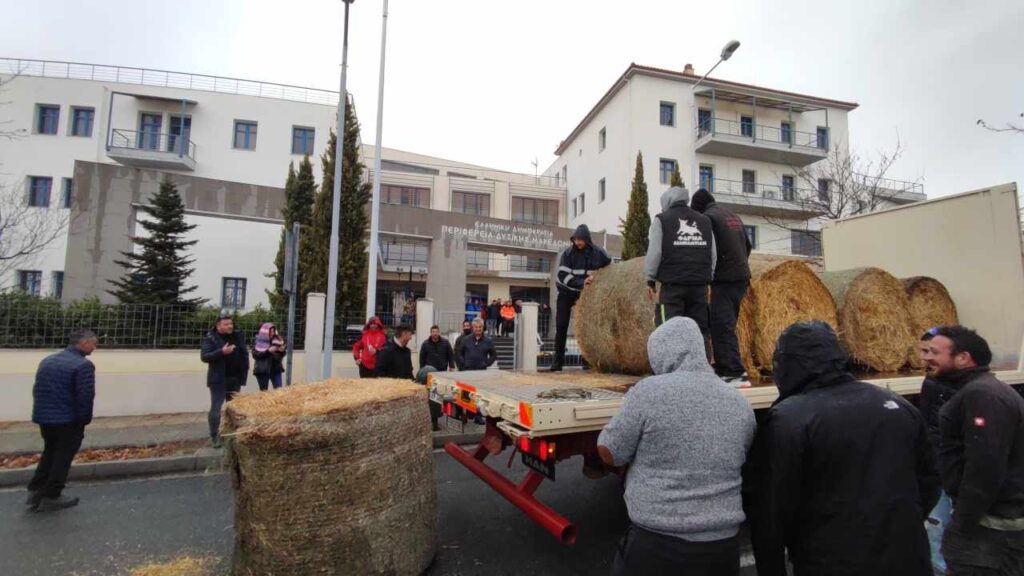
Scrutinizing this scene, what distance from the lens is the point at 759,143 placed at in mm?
26125

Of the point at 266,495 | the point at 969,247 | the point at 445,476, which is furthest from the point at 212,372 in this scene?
the point at 969,247

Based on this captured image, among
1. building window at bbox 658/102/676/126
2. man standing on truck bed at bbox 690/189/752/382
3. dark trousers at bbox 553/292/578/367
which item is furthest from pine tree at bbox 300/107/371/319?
building window at bbox 658/102/676/126

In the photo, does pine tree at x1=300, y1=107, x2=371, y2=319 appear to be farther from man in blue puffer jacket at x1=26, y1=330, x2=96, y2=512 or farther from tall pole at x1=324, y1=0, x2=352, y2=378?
man in blue puffer jacket at x1=26, y1=330, x2=96, y2=512

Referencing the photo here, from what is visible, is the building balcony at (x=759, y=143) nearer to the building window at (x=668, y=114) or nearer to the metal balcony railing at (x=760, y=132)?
the metal balcony railing at (x=760, y=132)

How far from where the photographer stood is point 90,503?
5.18m

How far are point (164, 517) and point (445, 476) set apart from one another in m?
2.78

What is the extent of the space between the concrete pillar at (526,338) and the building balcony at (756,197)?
18.4 metres

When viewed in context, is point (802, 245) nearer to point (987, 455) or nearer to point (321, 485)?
point (987, 455)

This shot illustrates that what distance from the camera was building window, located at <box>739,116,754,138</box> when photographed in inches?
1065

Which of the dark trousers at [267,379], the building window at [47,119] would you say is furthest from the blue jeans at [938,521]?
the building window at [47,119]

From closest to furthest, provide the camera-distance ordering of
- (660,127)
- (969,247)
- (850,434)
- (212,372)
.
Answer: (850,434)
(969,247)
(212,372)
(660,127)

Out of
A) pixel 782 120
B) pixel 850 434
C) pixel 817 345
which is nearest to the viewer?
pixel 850 434

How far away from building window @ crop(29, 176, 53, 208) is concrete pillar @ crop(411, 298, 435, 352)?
21399mm

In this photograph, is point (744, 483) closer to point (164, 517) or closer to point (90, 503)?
point (164, 517)
